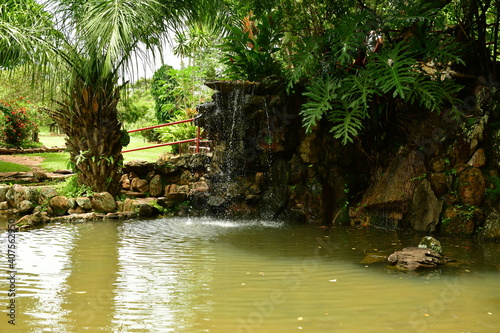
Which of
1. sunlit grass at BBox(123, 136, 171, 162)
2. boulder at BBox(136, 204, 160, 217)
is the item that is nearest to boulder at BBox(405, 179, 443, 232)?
boulder at BBox(136, 204, 160, 217)

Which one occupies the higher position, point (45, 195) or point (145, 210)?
point (45, 195)

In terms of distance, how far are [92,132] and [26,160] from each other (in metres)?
6.90

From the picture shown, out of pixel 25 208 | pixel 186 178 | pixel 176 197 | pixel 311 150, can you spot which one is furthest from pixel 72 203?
pixel 311 150

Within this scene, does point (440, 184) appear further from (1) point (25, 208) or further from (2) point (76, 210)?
(1) point (25, 208)

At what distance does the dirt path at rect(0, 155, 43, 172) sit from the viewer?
14.2m

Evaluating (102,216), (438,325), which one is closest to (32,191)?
(102,216)

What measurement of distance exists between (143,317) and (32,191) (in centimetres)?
716

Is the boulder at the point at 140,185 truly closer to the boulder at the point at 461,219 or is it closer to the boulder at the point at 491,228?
the boulder at the point at 461,219

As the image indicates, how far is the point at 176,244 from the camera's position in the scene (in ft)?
20.6

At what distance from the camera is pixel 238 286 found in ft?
14.0

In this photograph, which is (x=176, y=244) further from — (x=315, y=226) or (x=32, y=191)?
(x=32, y=191)

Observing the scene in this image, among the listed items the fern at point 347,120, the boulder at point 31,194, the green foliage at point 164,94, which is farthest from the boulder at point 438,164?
the green foliage at point 164,94

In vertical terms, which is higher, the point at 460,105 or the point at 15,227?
the point at 460,105

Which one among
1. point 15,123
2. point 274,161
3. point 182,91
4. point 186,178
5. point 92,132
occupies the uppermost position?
point 182,91
